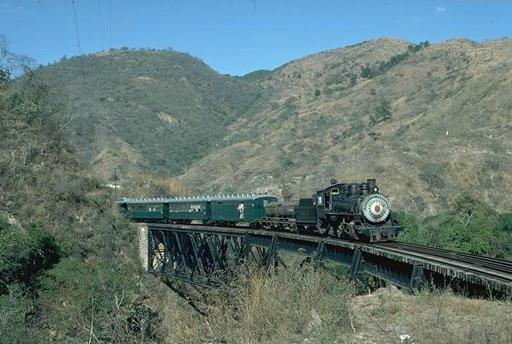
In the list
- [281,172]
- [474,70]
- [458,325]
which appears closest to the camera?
[458,325]

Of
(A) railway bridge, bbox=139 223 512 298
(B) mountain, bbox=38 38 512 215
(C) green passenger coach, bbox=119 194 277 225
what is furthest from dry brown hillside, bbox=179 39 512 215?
(A) railway bridge, bbox=139 223 512 298

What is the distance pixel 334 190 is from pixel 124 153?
3096 inches

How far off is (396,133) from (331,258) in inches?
2224

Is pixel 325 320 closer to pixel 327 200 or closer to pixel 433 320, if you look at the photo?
pixel 433 320

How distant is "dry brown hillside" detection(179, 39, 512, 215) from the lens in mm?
55688

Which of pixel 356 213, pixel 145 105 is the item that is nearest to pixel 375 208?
pixel 356 213

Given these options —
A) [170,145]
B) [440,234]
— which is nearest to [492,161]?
[440,234]

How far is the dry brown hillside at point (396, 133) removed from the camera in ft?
183

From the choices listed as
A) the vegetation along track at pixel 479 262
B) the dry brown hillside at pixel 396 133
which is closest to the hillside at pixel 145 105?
the dry brown hillside at pixel 396 133

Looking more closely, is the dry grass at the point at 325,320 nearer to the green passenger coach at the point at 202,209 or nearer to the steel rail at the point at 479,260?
the steel rail at the point at 479,260

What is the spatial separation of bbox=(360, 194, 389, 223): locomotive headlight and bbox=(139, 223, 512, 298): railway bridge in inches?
43.8

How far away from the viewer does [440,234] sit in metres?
36.3

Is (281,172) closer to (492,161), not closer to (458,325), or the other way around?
(492,161)

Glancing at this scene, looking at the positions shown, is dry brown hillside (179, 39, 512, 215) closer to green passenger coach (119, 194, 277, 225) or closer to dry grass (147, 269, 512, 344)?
green passenger coach (119, 194, 277, 225)
